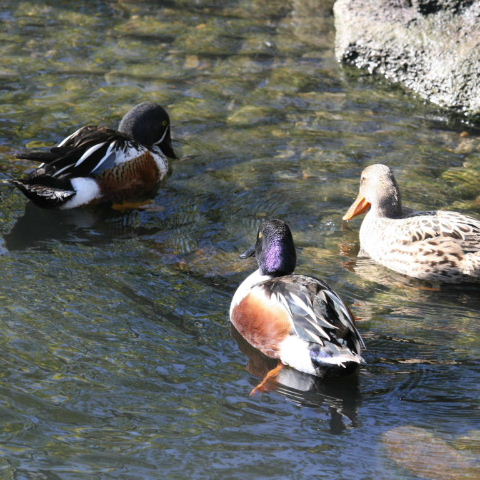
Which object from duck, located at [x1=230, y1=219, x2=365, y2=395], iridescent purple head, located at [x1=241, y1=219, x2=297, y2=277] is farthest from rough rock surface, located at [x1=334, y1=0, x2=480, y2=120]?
duck, located at [x1=230, y1=219, x2=365, y2=395]

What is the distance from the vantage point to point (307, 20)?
13.0m

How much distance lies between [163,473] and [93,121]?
572 cm

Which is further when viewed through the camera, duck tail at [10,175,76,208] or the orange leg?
duck tail at [10,175,76,208]

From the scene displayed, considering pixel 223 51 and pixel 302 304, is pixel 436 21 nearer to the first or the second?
pixel 223 51

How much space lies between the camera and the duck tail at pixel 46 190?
25.7 ft

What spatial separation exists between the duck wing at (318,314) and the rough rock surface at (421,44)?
5.16 meters

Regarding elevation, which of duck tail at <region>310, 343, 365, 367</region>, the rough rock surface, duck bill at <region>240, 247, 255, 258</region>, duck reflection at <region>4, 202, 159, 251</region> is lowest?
duck tail at <region>310, 343, 365, 367</region>

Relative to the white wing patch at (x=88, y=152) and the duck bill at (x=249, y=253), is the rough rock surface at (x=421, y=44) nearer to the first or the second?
the white wing patch at (x=88, y=152)

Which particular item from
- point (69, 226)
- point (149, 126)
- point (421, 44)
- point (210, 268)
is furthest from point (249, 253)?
point (421, 44)

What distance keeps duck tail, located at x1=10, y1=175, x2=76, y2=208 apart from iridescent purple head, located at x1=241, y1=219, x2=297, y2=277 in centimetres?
227

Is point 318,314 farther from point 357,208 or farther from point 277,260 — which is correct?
point 357,208

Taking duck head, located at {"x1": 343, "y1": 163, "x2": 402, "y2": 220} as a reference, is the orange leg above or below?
below

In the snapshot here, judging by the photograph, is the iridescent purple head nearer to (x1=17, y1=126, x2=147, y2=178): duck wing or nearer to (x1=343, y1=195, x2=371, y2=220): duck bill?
(x1=343, y1=195, x2=371, y2=220): duck bill

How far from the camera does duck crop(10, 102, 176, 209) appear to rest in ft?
26.4
